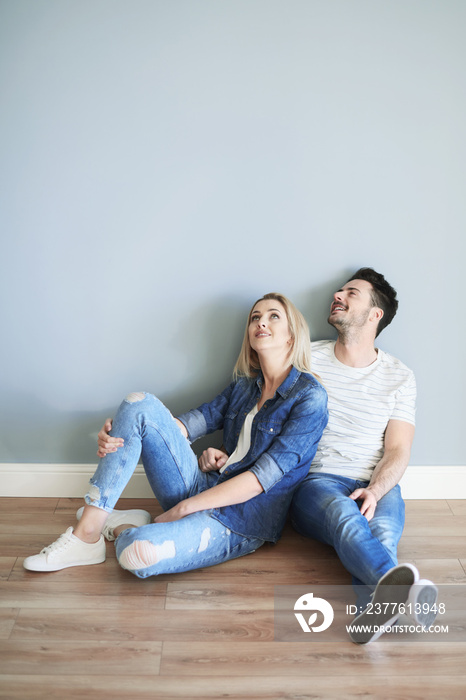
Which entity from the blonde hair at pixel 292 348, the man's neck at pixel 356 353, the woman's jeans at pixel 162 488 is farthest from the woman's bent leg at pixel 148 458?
the man's neck at pixel 356 353

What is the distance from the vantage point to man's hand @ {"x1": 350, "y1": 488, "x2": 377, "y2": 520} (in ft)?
6.44

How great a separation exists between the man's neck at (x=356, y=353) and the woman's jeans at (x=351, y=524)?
1.46 feet

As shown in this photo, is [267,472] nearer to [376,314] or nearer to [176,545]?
[176,545]

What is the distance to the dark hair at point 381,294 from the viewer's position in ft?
7.48

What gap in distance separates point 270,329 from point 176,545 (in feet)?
2.64

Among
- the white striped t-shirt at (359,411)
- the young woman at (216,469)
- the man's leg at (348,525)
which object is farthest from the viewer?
the white striped t-shirt at (359,411)

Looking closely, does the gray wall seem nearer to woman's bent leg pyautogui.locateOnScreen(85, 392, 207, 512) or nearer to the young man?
the young man

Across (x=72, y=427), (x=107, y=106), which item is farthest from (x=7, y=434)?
(x=107, y=106)

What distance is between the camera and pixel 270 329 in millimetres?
2105

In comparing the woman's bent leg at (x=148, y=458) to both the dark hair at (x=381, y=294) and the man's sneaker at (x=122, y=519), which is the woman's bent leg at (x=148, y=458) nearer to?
the man's sneaker at (x=122, y=519)

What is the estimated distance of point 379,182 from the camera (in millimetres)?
2297

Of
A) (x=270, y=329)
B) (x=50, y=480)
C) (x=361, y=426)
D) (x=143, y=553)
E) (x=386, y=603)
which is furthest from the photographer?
(x=50, y=480)

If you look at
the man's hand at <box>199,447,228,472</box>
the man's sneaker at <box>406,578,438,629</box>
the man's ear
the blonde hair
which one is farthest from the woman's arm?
the man's ear

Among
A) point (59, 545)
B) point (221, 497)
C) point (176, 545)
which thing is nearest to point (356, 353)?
point (221, 497)
